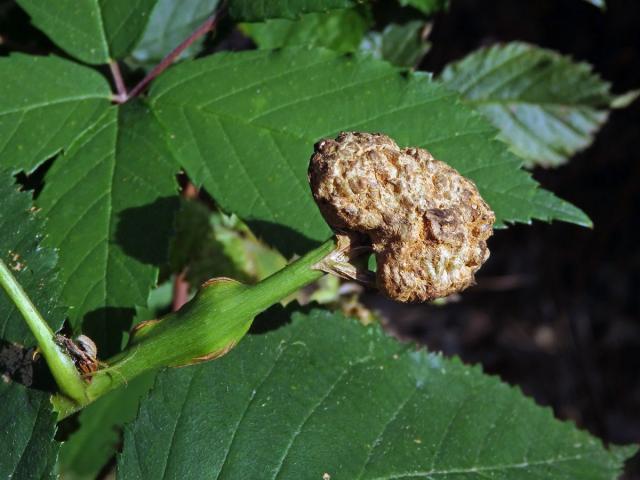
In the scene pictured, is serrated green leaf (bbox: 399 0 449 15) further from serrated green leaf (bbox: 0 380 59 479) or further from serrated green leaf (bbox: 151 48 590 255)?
serrated green leaf (bbox: 0 380 59 479)

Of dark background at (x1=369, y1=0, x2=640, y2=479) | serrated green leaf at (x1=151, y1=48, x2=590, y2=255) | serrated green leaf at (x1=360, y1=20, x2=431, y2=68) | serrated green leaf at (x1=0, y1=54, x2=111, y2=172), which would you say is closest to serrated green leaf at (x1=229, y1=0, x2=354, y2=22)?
serrated green leaf at (x1=151, y1=48, x2=590, y2=255)

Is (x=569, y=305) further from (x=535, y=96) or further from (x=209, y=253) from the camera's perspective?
(x=209, y=253)

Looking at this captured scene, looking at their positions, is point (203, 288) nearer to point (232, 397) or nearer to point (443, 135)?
point (232, 397)

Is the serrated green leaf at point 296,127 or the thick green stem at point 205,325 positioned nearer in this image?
the thick green stem at point 205,325

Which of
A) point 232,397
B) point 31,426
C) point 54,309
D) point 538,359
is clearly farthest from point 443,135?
point 538,359

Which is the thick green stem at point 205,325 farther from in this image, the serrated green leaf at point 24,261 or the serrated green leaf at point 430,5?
the serrated green leaf at point 430,5

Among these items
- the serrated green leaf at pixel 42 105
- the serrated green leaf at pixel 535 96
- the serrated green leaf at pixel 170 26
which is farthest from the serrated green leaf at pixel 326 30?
the serrated green leaf at pixel 42 105

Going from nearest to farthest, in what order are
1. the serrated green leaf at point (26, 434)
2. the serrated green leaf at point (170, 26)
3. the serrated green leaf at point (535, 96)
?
the serrated green leaf at point (26, 434)
the serrated green leaf at point (170, 26)
the serrated green leaf at point (535, 96)
